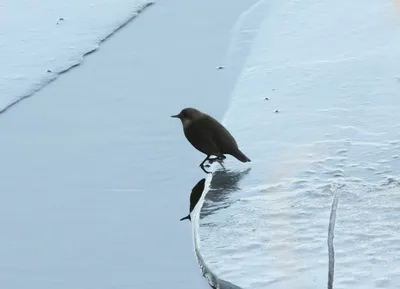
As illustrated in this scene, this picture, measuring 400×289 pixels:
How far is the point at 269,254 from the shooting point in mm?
4547

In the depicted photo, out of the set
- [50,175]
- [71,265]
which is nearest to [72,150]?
[50,175]

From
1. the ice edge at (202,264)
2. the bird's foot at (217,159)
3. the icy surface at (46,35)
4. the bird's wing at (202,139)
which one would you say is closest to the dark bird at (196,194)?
the ice edge at (202,264)

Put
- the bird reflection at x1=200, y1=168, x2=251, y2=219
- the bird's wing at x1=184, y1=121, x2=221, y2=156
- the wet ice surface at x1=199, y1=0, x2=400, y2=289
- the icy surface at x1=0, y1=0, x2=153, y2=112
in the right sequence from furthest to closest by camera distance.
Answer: the icy surface at x1=0, y1=0, x2=153, y2=112, the bird's wing at x1=184, y1=121, x2=221, y2=156, the bird reflection at x1=200, y1=168, x2=251, y2=219, the wet ice surface at x1=199, y1=0, x2=400, y2=289

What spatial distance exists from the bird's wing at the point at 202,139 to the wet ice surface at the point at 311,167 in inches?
5.8

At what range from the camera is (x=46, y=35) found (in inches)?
371

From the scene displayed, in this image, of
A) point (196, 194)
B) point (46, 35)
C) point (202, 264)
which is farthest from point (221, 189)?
point (46, 35)

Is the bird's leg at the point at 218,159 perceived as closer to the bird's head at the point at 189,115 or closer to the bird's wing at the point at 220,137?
the bird's wing at the point at 220,137

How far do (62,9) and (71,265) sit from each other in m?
6.13

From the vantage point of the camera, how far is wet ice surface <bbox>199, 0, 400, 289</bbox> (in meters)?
4.44

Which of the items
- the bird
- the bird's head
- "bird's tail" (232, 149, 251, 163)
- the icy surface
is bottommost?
the icy surface

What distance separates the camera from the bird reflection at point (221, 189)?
5223 mm

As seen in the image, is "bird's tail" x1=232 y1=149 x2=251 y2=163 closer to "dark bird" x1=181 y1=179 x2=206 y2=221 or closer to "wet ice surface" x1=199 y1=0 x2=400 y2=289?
"wet ice surface" x1=199 y1=0 x2=400 y2=289

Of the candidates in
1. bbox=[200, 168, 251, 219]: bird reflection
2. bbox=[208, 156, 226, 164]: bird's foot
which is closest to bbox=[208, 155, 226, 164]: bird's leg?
Answer: bbox=[208, 156, 226, 164]: bird's foot

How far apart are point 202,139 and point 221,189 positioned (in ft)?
1.32
